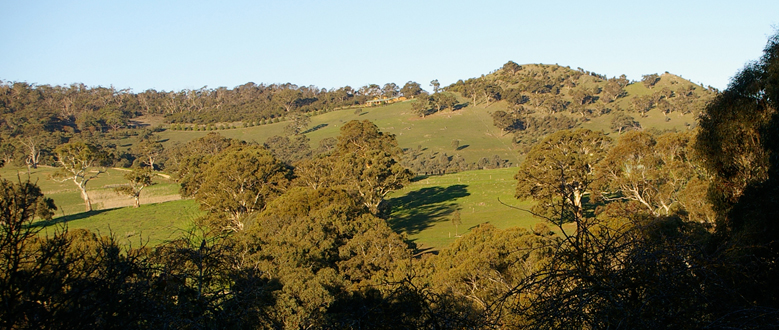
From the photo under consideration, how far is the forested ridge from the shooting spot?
13.3 ft

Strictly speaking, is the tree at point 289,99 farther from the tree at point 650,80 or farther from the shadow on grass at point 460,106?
the tree at point 650,80

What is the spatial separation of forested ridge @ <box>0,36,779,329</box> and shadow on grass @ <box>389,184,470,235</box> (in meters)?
2.71

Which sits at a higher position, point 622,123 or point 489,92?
point 489,92

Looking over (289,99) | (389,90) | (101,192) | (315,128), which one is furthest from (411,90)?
(101,192)

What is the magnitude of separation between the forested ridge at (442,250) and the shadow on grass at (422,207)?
271cm

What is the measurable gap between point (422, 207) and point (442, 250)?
3143 cm

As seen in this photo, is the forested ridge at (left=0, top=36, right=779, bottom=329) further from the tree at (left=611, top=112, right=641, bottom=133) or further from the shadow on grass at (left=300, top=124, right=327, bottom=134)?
the tree at (left=611, top=112, right=641, bottom=133)

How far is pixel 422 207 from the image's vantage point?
2168 inches

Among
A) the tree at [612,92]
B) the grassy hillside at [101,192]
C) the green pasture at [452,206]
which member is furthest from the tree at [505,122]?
the grassy hillside at [101,192]

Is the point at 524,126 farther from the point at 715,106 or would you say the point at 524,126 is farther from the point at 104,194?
the point at 715,106

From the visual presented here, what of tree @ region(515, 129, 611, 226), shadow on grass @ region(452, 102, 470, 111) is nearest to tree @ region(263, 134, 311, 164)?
shadow on grass @ region(452, 102, 470, 111)

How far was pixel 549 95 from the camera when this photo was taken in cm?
14775

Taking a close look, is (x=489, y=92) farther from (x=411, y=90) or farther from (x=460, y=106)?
(x=411, y=90)

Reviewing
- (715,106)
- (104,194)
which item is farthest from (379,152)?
(104,194)
